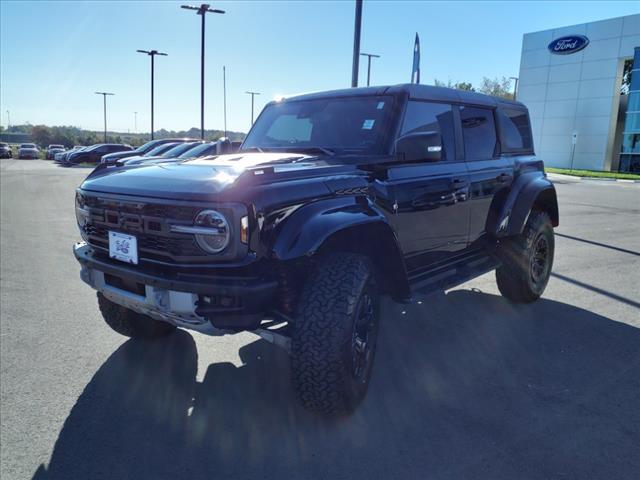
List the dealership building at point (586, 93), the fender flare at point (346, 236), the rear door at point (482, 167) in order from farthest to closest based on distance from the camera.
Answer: the dealership building at point (586, 93), the rear door at point (482, 167), the fender flare at point (346, 236)

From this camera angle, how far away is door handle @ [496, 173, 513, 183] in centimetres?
468

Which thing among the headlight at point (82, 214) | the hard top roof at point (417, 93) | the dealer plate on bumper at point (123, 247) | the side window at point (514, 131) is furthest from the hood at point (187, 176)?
the side window at point (514, 131)

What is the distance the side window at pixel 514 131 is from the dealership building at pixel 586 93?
3060cm

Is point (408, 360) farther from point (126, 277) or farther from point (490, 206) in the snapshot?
point (126, 277)

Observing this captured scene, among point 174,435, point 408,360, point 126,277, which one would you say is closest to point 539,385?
point 408,360

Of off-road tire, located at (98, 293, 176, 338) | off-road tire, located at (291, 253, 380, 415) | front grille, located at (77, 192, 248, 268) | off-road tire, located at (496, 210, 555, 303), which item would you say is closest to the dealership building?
off-road tire, located at (496, 210, 555, 303)

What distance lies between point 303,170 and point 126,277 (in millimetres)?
1185

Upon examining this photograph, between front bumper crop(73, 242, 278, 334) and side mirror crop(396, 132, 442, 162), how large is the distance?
1.32 meters

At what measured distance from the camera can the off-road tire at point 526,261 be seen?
191 inches

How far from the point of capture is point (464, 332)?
4391 millimetres

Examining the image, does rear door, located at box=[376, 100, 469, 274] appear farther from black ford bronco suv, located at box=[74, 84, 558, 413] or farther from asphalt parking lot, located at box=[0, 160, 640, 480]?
asphalt parking lot, located at box=[0, 160, 640, 480]

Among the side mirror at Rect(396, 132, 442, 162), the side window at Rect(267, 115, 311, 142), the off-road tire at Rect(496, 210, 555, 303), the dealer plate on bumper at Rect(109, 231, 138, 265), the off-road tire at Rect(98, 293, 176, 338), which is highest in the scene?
the side window at Rect(267, 115, 311, 142)

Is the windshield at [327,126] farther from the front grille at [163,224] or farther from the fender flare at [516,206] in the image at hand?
the fender flare at [516,206]

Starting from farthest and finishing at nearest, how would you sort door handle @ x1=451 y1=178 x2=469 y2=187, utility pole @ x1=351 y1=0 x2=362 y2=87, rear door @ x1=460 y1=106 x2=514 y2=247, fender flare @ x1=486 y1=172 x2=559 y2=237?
utility pole @ x1=351 y1=0 x2=362 y2=87 < fender flare @ x1=486 y1=172 x2=559 y2=237 < rear door @ x1=460 y1=106 x2=514 y2=247 < door handle @ x1=451 y1=178 x2=469 y2=187
